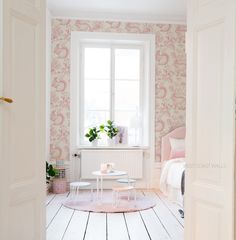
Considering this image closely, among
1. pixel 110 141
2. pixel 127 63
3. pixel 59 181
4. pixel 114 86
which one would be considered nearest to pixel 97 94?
pixel 114 86

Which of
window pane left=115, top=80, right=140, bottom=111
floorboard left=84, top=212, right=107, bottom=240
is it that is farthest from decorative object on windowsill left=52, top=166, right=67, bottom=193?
window pane left=115, top=80, right=140, bottom=111

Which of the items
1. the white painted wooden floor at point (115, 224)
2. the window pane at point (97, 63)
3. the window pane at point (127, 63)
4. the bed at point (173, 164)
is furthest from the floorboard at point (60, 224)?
the window pane at point (127, 63)

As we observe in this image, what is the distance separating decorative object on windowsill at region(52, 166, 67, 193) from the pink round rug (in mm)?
364

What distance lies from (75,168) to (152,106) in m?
1.80

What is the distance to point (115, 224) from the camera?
3.90m

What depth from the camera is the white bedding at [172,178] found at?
197 inches

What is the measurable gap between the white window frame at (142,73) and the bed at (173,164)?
0.96 feet

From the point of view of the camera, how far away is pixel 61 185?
18.6 ft

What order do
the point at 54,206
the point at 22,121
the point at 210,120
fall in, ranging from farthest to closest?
the point at 54,206, the point at 210,120, the point at 22,121

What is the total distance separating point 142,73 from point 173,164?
1907mm

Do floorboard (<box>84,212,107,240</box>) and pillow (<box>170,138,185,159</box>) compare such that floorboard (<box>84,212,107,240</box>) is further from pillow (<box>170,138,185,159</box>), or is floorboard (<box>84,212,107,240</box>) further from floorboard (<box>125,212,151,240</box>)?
pillow (<box>170,138,185,159</box>)

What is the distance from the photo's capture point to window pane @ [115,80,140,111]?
634 cm

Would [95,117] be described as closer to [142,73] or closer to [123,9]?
[142,73]

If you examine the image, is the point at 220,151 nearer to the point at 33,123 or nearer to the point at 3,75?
the point at 33,123
